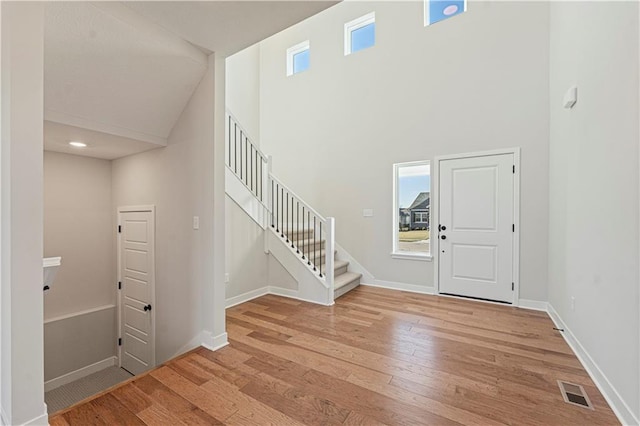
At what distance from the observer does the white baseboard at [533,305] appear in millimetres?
3508

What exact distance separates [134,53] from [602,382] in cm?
423

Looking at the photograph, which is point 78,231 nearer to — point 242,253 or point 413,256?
point 242,253

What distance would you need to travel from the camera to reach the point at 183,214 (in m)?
2.91

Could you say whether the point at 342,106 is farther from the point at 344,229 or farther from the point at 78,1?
the point at 78,1

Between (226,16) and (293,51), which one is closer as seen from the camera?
(226,16)

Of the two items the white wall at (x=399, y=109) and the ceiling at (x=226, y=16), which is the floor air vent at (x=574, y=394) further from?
the ceiling at (x=226, y=16)

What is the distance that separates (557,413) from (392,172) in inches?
134

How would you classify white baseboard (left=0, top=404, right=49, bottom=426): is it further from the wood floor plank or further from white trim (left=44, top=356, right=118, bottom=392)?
white trim (left=44, top=356, right=118, bottom=392)

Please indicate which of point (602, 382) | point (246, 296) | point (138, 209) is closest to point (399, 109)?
point (246, 296)

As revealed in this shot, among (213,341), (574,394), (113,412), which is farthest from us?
(213,341)

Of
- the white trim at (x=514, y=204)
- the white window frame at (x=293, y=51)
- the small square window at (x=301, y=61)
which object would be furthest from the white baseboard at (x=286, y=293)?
the small square window at (x=301, y=61)

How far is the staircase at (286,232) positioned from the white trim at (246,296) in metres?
0.55

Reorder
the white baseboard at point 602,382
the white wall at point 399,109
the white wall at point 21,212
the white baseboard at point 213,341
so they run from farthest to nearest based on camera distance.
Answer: the white wall at point 399,109
the white baseboard at point 213,341
the white baseboard at point 602,382
the white wall at point 21,212

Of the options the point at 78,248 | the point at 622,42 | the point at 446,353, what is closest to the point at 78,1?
the point at 78,248
